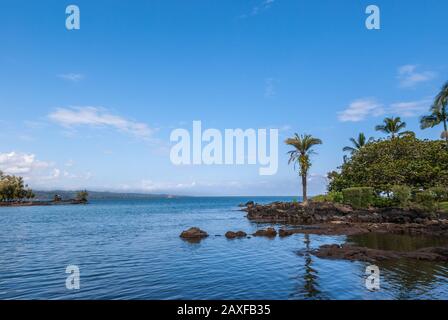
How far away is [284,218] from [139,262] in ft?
123

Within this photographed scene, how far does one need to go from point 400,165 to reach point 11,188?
15486cm

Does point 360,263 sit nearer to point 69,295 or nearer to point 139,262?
point 139,262

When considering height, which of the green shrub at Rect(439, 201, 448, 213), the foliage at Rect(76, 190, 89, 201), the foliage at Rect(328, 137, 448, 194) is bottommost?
the foliage at Rect(76, 190, 89, 201)

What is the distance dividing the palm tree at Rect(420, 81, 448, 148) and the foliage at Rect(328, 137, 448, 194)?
560 centimetres

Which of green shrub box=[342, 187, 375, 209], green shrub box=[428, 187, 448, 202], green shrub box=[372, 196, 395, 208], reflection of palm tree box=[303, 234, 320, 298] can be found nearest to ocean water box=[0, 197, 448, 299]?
reflection of palm tree box=[303, 234, 320, 298]

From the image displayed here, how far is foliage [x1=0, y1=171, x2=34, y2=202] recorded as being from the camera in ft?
469

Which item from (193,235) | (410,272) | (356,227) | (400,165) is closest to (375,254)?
(410,272)

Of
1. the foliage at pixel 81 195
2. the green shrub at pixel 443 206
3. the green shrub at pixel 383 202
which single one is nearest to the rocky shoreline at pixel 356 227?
the green shrub at pixel 443 206

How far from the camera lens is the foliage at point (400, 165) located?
168 feet

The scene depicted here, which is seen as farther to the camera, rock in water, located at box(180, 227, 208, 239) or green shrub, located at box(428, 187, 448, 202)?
green shrub, located at box(428, 187, 448, 202)

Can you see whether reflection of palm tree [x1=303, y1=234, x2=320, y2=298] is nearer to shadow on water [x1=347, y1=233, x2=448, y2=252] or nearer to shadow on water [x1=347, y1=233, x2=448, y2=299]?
shadow on water [x1=347, y1=233, x2=448, y2=299]

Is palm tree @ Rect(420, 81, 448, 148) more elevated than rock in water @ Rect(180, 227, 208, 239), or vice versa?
palm tree @ Rect(420, 81, 448, 148)

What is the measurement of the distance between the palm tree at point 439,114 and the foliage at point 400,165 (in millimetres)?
5605

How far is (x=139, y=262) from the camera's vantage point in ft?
72.3
